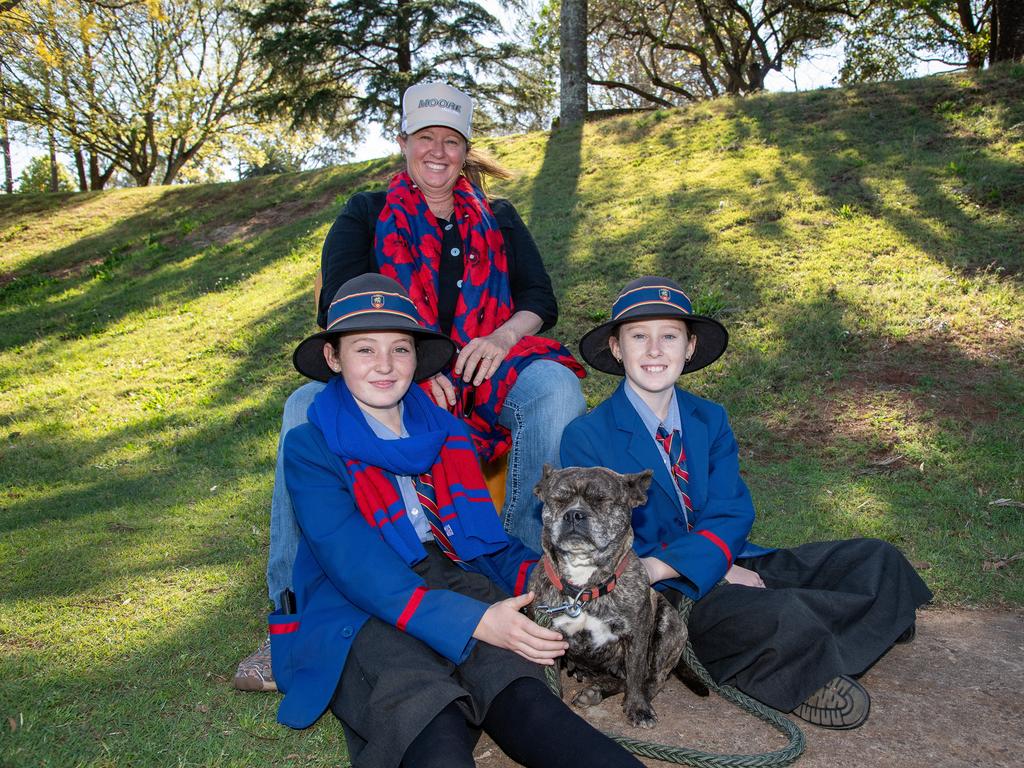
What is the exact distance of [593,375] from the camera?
8062 mm

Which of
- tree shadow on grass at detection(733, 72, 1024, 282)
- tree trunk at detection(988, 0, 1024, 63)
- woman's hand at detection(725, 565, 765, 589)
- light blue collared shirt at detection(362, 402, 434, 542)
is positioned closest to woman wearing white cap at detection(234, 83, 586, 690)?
light blue collared shirt at detection(362, 402, 434, 542)

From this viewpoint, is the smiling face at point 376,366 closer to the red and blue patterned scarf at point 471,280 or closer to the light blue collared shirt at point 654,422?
the red and blue patterned scarf at point 471,280

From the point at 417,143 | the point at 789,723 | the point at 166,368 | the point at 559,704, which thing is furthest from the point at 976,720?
the point at 166,368

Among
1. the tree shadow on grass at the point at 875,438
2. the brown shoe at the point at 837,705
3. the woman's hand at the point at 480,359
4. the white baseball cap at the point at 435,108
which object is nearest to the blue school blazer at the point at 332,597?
the woman's hand at the point at 480,359

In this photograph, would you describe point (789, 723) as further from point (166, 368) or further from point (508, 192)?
point (508, 192)

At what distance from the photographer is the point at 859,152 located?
11.0 m

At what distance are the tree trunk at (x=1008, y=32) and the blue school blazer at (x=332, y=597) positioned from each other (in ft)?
48.7

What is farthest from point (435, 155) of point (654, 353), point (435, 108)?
point (654, 353)

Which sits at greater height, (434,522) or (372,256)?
(372,256)

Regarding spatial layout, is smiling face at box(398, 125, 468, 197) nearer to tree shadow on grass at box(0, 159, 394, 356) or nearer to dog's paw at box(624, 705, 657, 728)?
dog's paw at box(624, 705, 657, 728)

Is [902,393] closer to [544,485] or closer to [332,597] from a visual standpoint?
[544,485]

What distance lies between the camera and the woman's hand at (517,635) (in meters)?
2.90

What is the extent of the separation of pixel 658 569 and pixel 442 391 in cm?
142

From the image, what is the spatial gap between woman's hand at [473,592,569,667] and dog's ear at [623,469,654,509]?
0.64 m
